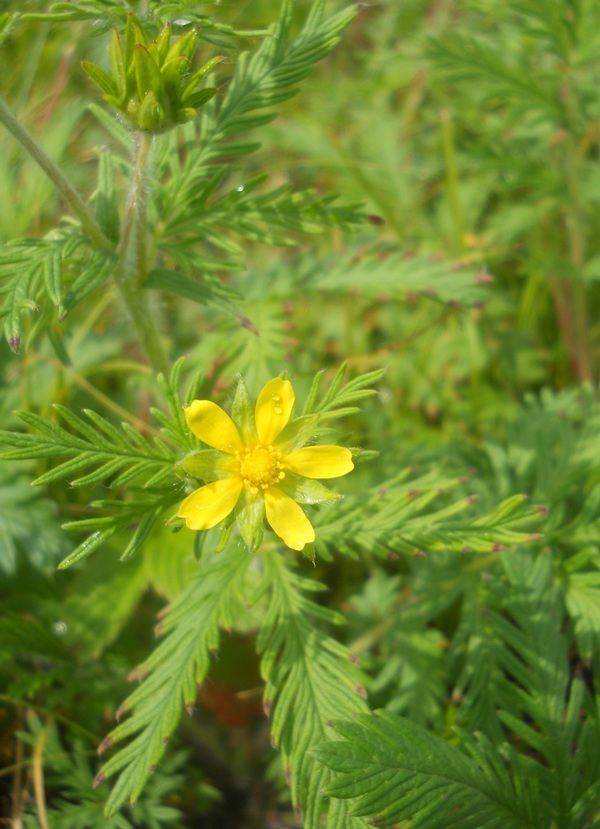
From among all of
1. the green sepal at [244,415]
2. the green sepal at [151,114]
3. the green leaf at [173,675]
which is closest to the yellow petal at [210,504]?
the green sepal at [244,415]

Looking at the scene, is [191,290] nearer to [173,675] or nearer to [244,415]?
[244,415]

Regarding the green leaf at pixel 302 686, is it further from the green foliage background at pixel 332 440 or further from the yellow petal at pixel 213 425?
the yellow petal at pixel 213 425

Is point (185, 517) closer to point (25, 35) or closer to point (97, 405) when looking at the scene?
point (97, 405)

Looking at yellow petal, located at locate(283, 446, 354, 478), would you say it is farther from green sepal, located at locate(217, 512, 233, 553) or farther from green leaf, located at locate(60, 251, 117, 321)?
green leaf, located at locate(60, 251, 117, 321)

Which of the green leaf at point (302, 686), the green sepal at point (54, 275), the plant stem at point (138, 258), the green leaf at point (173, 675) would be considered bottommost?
the green leaf at point (302, 686)

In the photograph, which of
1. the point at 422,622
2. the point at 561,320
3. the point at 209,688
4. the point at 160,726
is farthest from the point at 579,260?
the point at 160,726

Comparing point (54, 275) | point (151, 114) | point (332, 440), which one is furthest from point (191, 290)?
point (332, 440)
